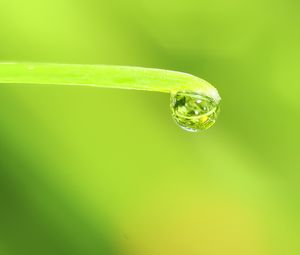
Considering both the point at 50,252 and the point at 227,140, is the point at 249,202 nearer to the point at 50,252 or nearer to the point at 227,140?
the point at 227,140

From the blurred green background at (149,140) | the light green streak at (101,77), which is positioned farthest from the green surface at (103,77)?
the blurred green background at (149,140)

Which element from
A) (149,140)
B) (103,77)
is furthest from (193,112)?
(149,140)

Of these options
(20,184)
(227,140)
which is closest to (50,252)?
(20,184)

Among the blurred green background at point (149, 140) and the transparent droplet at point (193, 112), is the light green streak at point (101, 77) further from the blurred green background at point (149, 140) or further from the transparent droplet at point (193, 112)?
the blurred green background at point (149, 140)

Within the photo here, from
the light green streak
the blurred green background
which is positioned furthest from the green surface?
the blurred green background

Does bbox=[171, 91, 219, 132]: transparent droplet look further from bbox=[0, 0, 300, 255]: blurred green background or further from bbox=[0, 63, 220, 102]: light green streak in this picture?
bbox=[0, 0, 300, 255]: blurred green background

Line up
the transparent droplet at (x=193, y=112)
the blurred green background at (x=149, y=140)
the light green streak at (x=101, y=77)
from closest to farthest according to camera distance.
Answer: the light green streak at (x=101, y=77)
the transparent droplet at (x=193, y=112)
the blurred green background at (x=149, y=140)
